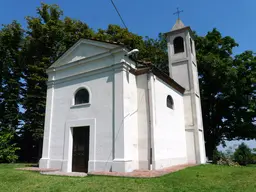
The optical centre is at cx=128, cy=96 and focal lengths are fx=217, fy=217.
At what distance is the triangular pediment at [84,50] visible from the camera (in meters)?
12.0

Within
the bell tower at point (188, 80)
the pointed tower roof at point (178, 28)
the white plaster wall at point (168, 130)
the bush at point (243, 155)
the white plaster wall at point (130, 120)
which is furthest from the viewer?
the bush at point (243, 155)

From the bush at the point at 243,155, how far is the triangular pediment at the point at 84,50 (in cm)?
1509

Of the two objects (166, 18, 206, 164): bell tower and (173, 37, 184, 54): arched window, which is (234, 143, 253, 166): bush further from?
(173, 37, 184, 54): arched window

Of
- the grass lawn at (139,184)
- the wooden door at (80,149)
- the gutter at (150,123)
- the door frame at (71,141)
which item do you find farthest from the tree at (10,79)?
the gutter at (150,123)

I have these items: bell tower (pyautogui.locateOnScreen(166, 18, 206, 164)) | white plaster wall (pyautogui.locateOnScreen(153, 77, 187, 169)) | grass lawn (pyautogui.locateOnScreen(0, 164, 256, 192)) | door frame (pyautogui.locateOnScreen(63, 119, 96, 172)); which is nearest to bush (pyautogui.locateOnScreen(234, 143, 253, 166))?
bell tower (pyautogui.locateOnScreen(166, 18, 206, 164))

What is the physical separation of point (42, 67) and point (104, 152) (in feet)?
40.7

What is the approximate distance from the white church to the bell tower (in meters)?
0.27

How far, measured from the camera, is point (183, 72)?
1644 cm

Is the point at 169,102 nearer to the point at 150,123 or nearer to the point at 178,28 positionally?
the point at 150,123

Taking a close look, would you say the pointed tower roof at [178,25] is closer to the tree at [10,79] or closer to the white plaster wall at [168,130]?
the white plaster wall at [168,130]

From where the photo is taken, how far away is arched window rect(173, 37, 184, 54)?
17.2 meters

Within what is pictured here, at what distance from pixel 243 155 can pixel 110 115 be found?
15589mm

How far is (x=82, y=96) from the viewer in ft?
41.1

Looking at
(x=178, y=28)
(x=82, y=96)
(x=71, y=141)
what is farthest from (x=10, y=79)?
(x=178, y=28)
